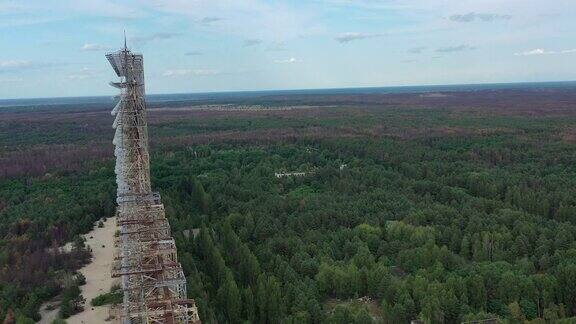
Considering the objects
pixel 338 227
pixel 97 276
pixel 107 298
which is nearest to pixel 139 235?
pixel 107 298

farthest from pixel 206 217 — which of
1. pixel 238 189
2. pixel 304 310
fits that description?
pixel 304 310

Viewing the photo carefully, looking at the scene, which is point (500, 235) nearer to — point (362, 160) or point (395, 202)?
point (395, 202)

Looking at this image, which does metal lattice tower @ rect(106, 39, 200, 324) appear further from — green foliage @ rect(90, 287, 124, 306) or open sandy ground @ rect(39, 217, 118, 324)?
open sandy ground @ rect(39, 217, 118, 324)

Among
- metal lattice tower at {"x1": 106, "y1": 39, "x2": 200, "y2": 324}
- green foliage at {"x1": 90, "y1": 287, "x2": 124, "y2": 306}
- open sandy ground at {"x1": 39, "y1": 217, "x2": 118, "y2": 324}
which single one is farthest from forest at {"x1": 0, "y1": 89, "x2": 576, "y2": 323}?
metal lattice tower at {"x1": 106, "y1": 39, "x2": 200, "y2": 324}

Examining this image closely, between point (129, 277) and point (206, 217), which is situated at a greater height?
point (129, 277)

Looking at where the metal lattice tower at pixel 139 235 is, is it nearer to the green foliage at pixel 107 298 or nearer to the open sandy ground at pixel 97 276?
the green foliage at pixel 107 298

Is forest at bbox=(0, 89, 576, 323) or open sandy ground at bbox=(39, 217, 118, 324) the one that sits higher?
forest at bbox=(0, 89, 576, 323)
